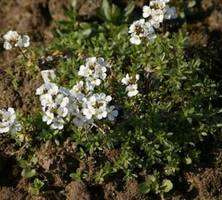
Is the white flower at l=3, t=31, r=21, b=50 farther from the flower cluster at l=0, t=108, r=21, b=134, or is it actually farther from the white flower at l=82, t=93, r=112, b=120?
the white flower at l=82, t=93, r=112, b=120

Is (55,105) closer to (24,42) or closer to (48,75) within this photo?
(48,75)

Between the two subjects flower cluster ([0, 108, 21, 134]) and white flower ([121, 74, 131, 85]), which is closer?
flower cluster ([0, 108, 21, 134])

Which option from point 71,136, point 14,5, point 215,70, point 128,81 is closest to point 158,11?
point 128,81

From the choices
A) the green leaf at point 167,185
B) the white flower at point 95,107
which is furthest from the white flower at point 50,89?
the green leaf at point 167,185

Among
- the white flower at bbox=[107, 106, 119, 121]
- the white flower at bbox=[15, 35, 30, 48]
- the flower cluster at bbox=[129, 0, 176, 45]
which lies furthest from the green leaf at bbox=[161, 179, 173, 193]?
the white flower at bbox=[15, 35, 30, 48]

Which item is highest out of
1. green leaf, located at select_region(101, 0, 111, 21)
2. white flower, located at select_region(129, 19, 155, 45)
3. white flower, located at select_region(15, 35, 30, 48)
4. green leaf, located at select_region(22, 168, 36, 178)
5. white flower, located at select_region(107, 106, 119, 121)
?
green leaf, located at select_region(101, 0, 111, 21)

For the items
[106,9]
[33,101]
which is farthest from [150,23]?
[33,101]

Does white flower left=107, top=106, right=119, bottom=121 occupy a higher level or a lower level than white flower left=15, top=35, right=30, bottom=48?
lower
